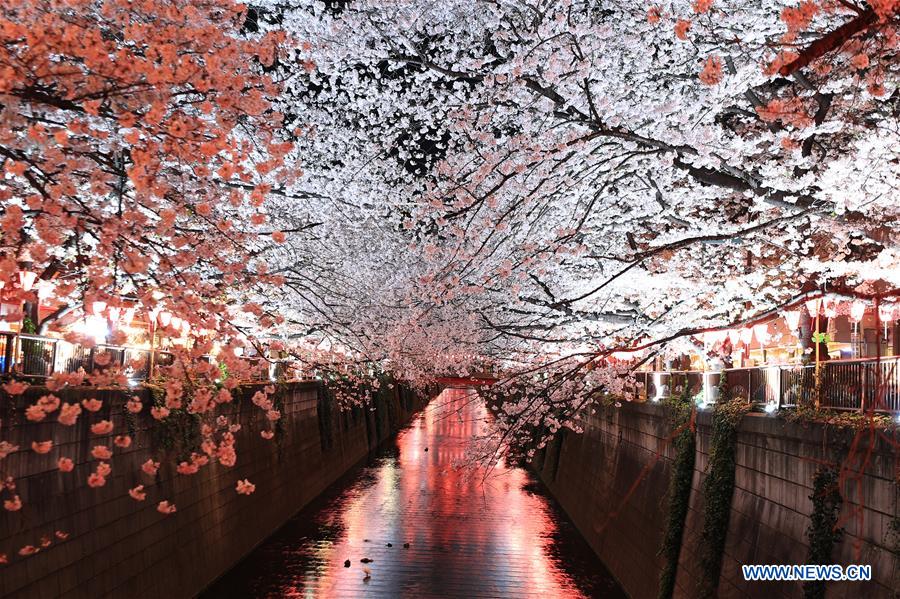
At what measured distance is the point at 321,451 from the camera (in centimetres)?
2892

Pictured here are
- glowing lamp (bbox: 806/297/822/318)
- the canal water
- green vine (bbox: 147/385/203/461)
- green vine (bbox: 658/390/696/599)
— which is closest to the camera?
glowing lamp (bbox: 806/297/822/318)

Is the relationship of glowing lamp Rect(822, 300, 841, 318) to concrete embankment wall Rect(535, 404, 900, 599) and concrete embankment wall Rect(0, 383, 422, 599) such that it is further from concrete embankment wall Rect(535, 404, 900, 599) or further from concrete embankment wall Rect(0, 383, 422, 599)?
concrete embankment wall Rect(0, 383, 422, 599)

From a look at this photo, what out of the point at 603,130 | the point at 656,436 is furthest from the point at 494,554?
the point at 603,130

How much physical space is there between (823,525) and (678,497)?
16.7ft

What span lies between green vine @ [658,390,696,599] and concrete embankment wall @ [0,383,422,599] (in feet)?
27.1

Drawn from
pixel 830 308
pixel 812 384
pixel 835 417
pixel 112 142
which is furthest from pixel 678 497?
pixel 112 142

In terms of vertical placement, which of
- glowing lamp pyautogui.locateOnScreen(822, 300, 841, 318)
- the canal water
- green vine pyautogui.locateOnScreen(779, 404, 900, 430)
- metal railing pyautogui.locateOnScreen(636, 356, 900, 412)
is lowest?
the canal water

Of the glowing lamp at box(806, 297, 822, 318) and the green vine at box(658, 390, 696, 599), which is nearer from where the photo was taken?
the glowing lamp at box(806, 297, 822, 318)

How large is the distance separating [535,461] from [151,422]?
81.7 feet

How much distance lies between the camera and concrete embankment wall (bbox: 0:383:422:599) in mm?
8977

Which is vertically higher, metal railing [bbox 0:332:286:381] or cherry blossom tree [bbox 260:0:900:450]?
cherry blossom tree [bbox 260:0:900:450]

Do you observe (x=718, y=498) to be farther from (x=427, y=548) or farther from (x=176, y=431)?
(x=427, y=548)

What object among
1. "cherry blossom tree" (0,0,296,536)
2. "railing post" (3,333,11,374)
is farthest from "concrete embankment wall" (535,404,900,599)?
"railing post" (3,333,11,374)

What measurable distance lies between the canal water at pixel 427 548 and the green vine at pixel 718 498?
10.9ft
